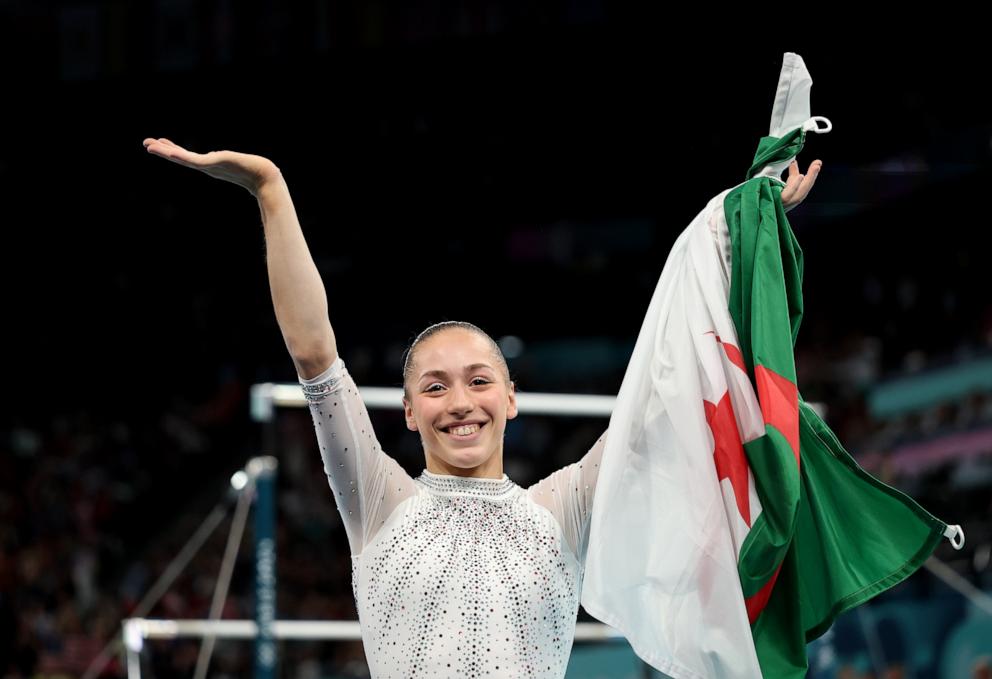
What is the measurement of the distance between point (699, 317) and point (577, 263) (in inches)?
335

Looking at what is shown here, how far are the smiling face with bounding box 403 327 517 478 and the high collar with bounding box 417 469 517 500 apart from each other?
17 mm

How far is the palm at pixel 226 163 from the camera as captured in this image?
1.96m

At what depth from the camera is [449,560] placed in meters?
2.05

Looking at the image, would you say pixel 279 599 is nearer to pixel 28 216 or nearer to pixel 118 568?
pixel 118 568

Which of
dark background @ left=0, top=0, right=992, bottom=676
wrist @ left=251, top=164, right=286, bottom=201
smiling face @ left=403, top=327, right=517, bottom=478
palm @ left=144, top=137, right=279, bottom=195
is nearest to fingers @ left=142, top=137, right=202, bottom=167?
palm @ left=144, top=137, right=279, bottom=195

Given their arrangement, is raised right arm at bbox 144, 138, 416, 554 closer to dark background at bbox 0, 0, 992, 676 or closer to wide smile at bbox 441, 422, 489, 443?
wide smile at bbox 441, 422, 489, 443

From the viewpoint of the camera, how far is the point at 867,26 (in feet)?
24.4

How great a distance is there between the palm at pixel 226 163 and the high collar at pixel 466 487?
600 millimetres

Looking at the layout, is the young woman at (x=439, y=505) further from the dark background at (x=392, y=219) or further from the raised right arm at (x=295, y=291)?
the dark background at (x=392, y=219)

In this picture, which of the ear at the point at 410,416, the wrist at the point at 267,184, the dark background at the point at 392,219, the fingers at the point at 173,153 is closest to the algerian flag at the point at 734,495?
the ear at the point at 410,416

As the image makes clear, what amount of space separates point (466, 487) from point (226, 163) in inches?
27.4

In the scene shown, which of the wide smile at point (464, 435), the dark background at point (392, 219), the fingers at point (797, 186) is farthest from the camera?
the dark background at point (392, 219)

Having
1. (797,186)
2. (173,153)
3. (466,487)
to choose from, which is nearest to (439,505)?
(466,487)

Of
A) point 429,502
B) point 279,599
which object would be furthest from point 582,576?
point 279,599
